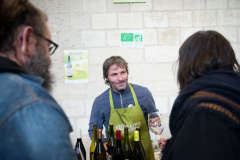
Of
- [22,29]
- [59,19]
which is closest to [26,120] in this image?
[22,29]

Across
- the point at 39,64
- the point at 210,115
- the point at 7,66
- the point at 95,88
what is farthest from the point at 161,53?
the point at 7,66

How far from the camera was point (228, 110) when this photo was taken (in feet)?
2.30

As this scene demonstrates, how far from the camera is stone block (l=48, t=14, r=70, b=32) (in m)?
2.55

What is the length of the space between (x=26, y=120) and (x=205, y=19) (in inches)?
102

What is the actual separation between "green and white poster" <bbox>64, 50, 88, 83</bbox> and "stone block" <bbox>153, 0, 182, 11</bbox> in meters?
1.02

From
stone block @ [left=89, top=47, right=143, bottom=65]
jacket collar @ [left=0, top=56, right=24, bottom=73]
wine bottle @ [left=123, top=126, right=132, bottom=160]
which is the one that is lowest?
wine bottle @ [left=123, top=126, right=132, bottom=160]

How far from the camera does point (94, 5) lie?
254cm

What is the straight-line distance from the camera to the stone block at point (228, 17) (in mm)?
2564

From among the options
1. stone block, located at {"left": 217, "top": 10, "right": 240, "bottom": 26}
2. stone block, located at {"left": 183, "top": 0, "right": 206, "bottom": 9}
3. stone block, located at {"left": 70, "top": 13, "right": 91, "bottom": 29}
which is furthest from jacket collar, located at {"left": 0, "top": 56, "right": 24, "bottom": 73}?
stone block, located at {"left": 217, "top": 10, "right": 240, "bottom": 26}

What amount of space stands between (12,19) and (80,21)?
2.05m

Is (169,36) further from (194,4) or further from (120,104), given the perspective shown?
(120,104)

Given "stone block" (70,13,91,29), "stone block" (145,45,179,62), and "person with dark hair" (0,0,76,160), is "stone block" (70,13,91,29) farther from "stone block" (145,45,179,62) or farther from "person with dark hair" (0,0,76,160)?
"person with dark hair" (0,0,76,160)

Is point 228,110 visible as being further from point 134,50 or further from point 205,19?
point 205,19

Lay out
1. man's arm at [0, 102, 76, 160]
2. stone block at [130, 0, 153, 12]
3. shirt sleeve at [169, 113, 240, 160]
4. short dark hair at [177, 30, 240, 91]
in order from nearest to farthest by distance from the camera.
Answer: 1. man's arm at [0, 102, 76, 160]
2. shirt sleeve at [169, 113, 240, 160]
3. short dark hair at [177, 30, 240, 91]
4. stone block at [130, 0, 153, 12]
